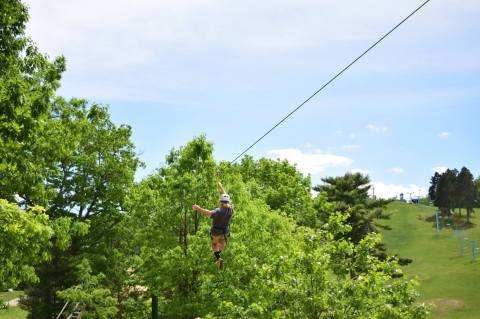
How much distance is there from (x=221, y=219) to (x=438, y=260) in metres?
102

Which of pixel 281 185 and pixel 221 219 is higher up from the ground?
pixel 281 185

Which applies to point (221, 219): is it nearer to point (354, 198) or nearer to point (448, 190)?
point (354, 198)

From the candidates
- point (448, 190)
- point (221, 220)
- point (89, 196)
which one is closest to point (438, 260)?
point (448, 190)

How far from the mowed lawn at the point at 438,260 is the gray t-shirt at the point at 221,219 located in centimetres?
3771

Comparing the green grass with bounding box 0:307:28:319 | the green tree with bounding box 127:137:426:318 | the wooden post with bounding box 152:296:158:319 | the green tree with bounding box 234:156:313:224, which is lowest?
the green grass with bounding box 0:307:28:319

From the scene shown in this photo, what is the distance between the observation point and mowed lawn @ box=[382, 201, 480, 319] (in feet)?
239

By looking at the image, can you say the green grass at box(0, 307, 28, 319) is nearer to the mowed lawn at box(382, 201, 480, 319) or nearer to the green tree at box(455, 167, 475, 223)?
the mowed lawn at box(382, 201, 480, 319)

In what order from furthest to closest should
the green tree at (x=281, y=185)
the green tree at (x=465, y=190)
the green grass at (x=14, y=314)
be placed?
1. the green tree at (x=465, y=190)
2. the green grass at (x=14, y=314)
3. the green tree at (x=281, y=185)

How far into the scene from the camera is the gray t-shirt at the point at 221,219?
12969 mm

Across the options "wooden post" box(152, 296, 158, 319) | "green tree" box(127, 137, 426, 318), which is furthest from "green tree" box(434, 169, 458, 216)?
"wooden post" box(152, 296, 158, 319)

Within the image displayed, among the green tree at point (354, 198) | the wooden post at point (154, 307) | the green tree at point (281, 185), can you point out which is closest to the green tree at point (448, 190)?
the green tree at point (354, 198)

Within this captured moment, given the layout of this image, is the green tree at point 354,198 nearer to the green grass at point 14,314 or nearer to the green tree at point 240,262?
the green tree at point 240,262

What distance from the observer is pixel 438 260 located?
10438cm

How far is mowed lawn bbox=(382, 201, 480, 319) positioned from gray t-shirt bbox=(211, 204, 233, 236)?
124ft
